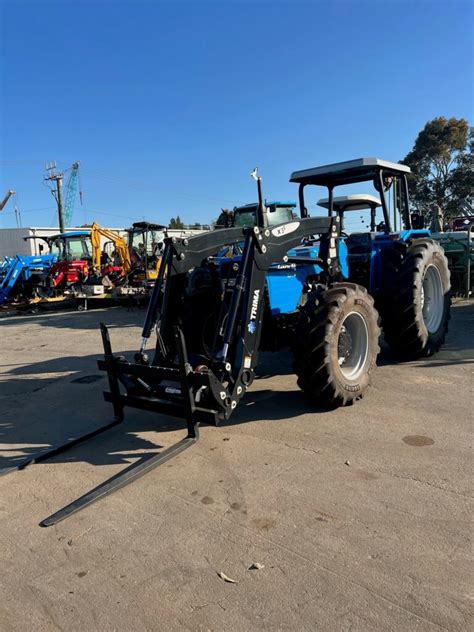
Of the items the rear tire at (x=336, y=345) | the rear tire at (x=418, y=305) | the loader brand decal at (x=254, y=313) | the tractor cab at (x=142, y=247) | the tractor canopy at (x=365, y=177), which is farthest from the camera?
the tractor cab at (x=142, y=247)

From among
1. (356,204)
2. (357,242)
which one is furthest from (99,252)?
(357,242)

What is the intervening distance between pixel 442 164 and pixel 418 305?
32.4 meters

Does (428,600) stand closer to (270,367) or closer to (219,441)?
(219,441)

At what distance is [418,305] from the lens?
19.9ft

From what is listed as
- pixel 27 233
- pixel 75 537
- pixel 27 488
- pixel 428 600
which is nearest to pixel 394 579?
pixel 428 600

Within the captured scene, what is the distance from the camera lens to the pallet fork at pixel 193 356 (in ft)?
12.8

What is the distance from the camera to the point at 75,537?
3.01m

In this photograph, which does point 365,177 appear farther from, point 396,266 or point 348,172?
point 396,266

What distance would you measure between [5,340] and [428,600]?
1088 cm

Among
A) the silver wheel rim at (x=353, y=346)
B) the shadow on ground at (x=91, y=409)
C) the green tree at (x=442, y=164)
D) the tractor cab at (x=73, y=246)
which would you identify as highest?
the green tree at (x=442, y=164)

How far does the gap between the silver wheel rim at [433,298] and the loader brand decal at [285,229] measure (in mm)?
3157

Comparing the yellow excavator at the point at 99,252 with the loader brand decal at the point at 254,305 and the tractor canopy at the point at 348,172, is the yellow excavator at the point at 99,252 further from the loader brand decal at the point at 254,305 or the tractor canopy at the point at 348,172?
the loader brand decal at the point at 254,305

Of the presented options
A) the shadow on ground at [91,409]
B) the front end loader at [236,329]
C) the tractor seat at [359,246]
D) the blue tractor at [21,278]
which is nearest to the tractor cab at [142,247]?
the blue tractor at [21,278]

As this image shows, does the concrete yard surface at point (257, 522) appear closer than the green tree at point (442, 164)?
Yes
